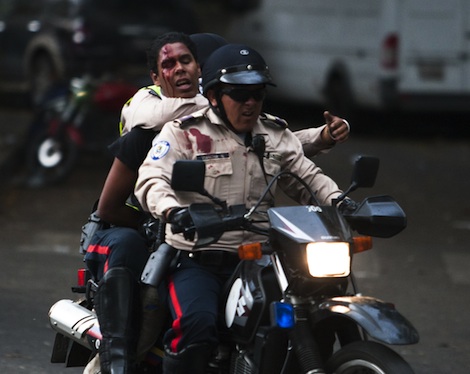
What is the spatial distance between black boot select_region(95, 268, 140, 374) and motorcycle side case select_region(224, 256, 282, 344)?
0.49 meters

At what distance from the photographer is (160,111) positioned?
530cm

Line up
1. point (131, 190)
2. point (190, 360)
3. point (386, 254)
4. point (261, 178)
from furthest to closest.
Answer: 1. point (386, 254)
2. point (131, 190)
3. point (261, 178)
4. point (190, 360)

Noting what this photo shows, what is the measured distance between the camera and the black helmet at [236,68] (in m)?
4.89

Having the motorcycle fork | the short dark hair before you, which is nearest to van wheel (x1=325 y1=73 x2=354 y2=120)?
the short dark hair

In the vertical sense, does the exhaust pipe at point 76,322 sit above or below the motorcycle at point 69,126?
above

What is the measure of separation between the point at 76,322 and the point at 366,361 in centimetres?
157

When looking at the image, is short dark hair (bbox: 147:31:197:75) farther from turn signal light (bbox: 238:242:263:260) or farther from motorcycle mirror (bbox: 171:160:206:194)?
turn signal light (bbox: 238:242:263:260)

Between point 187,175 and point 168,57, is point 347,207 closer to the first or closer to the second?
point 187,175

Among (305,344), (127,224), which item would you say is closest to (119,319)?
(127,224)

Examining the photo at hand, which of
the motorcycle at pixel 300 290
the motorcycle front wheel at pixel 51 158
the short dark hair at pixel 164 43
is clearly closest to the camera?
the motorcycle at pixel 300 290

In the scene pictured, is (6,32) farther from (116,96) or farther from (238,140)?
(238,140)

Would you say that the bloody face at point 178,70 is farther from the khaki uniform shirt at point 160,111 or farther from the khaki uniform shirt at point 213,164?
the khaki uniform shirt at point 213,164

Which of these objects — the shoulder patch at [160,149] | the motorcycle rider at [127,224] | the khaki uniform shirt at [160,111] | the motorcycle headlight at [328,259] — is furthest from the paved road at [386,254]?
the motorcycle headlight at [328,259]

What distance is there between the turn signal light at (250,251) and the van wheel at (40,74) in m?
12.2
